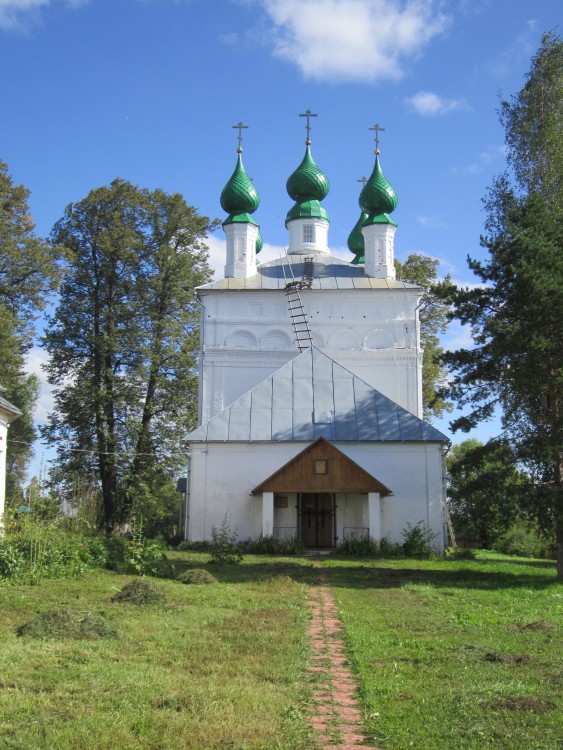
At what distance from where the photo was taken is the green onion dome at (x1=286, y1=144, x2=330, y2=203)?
30562 mm

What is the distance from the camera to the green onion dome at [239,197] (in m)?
28.8

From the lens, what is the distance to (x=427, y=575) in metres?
14.6

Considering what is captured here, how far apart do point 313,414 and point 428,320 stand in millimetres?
11718

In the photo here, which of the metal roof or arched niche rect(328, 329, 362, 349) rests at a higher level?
the metal roof

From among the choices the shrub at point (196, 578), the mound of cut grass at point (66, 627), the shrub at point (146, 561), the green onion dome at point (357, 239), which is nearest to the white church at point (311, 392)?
the green onion dome at point (357, 239)

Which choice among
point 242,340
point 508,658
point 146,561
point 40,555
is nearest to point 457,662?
point 508,658

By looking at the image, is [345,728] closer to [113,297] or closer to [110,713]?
[110,713]

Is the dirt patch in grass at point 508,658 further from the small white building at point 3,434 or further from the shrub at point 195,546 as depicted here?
the shrub at point 195,546

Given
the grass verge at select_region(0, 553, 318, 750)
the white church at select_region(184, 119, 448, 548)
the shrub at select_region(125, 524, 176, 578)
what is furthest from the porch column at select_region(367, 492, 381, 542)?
the grass verge at select_region(0, 553, 318, 750)

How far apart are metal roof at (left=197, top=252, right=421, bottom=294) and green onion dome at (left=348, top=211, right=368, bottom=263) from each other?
3957 millimetres

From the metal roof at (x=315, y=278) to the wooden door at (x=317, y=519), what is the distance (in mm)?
8455

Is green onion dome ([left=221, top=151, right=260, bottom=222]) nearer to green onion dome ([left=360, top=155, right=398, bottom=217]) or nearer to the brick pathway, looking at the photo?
green onion dome ([left=360, top=155, right=398, bottom=217])

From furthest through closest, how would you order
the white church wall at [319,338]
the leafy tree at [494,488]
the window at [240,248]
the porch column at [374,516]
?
1. the window at [240,248]
2. the white church wall at [319,338]
3. the porch column at [374,516]
4. the leafy tree at [494,488]

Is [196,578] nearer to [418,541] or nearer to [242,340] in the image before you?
[418,541]
